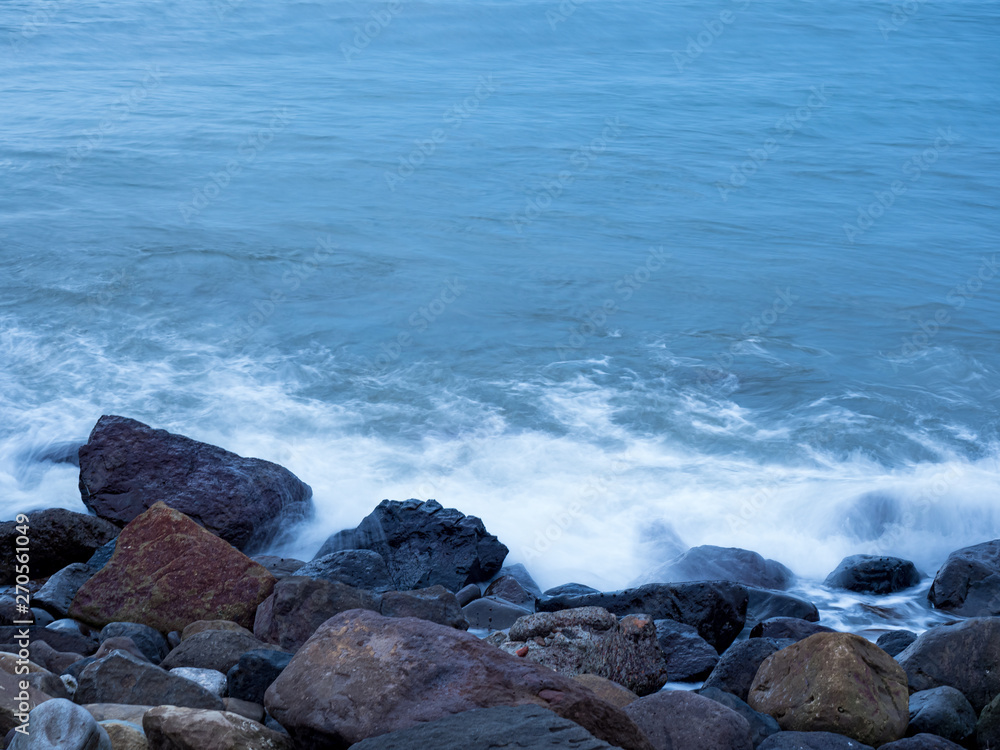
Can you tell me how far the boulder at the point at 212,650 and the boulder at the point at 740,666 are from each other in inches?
94.3

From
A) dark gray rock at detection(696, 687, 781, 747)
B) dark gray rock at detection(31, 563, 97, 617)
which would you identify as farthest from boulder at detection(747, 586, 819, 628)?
dark gray rock at detection(31, 563, 97, 617)

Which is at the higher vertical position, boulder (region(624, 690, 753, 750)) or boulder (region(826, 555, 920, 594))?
boulder (region(624, 690, 753, 750))

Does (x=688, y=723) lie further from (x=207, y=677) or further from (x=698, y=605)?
(x=207, y=677)

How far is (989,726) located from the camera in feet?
14.7

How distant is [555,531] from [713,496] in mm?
1638

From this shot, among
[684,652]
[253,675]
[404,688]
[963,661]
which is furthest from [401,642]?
[963,661]

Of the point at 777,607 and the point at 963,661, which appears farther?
the point at 777,607

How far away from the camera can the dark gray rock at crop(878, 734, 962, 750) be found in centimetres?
419

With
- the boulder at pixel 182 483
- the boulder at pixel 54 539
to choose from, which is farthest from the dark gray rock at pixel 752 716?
the boulder at pixel 54 539

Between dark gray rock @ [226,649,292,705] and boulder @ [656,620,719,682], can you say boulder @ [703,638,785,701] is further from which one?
dark gray rock @ [226,649,292,705]

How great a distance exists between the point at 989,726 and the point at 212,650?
3758mm

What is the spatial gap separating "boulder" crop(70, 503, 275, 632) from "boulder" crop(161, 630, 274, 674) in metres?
0.67

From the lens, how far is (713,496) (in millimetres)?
8883

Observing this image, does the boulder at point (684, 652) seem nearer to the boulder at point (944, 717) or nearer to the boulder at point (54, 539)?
the boulder at point (944, 717)
